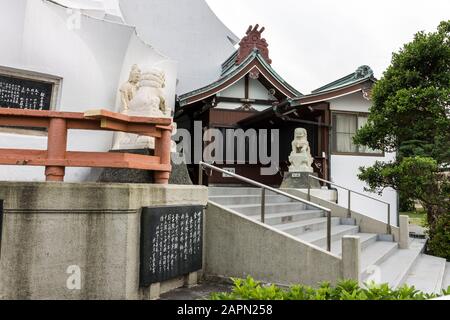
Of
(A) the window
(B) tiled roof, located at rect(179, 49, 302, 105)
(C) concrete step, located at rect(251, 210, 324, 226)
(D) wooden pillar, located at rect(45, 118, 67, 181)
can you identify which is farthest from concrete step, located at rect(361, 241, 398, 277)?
(B) tiled roof, located at rect(179, 49, 302, 105)

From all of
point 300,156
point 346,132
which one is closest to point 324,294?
point 300,156

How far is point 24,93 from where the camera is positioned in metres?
7.83

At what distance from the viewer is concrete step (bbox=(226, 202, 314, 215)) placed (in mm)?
8252

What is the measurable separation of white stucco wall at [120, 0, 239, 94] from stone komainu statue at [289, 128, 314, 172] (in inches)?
464

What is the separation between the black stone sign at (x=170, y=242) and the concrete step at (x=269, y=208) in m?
1.69

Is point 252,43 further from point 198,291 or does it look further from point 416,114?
point 198,291

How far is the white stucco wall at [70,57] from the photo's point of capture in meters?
7.78

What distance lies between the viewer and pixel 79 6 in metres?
9.06

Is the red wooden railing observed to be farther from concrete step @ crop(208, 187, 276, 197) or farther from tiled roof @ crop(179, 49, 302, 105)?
tiled roof @ crop(179, 49, 302, 105)

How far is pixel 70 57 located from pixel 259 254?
247 inches

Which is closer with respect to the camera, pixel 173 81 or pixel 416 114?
pixel 416 114

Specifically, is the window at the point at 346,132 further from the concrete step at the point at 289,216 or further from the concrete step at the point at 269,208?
the concrete step at the point at 269,208

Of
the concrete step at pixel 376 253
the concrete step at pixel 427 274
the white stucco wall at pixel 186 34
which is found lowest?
the concrete step at pixel 427 274

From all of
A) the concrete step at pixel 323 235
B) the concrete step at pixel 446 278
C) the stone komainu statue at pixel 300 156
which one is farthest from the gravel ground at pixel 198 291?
the stone komainu statue at pixel 300 156
